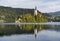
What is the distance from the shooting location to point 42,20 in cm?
15300

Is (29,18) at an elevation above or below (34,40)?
below

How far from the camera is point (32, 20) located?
14088cm

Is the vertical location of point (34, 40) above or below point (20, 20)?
above

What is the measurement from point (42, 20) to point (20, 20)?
1713 cm

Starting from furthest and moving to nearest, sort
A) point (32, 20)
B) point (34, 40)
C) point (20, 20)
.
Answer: point (20, 20)
point (32, 20)
point (34, 40)

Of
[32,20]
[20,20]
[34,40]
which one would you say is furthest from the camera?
[20,20]

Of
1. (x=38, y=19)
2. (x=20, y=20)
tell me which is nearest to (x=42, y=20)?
(x=38, y=19)

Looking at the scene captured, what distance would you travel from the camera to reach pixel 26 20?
143375 millimetres

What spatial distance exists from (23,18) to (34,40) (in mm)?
118312

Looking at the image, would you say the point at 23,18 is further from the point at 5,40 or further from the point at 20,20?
the point at 5,40

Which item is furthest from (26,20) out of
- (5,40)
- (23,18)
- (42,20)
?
(5,40)

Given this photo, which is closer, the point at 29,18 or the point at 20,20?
the point at 29,18

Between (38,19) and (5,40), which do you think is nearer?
(5,40)

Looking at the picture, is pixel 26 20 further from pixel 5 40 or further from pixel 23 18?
pixel 5 40
